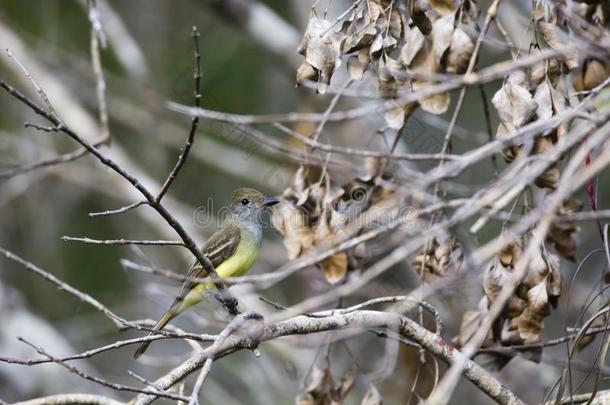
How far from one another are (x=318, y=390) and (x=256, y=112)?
688cm

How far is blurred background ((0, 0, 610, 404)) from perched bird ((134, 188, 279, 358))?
0.39m

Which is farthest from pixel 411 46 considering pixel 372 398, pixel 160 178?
pixel 160 178

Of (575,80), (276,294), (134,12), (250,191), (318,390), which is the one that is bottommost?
(318,390)

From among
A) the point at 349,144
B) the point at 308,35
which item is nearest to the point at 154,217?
the point at 349,144

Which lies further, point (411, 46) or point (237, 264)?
point (237, 264)

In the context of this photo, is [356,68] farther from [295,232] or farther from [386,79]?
[295,232]

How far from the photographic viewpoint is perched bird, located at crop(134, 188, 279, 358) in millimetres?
5109

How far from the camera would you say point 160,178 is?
9.73 metres

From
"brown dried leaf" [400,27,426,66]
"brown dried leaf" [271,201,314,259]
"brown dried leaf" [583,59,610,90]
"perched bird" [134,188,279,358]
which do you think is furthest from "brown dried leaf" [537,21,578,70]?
"perched bird" [134,188,279,358]

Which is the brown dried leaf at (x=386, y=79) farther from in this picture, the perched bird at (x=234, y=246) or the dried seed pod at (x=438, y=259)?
the perched bird at (x=234, y=246)

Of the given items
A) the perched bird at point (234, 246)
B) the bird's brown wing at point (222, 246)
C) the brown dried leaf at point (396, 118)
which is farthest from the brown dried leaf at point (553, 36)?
the bird's brown wing at point (222, 246)

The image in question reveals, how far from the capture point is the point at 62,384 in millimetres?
7875

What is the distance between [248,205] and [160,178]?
3.83 meters

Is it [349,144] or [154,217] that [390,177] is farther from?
[154,217]
